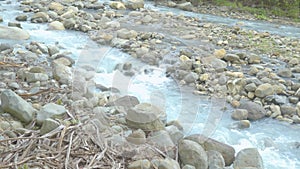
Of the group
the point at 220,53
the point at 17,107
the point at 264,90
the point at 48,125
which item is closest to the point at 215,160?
the point at 48,125

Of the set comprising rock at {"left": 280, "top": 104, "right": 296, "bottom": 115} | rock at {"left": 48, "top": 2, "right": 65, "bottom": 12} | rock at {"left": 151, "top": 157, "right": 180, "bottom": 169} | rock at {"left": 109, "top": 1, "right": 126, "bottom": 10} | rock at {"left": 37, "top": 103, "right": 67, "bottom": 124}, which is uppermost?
rock at {"left": 37, "top": 103, "right": 67, "bottom": 124}

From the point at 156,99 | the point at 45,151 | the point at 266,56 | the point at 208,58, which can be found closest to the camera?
the point at 45,151

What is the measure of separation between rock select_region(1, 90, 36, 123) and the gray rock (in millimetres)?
2586

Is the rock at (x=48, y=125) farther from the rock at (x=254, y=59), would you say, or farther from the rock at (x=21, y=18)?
the rock at (x=21, y=18)

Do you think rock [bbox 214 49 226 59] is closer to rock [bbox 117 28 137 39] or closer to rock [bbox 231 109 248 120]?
rock [bbox 117 28 137 39]

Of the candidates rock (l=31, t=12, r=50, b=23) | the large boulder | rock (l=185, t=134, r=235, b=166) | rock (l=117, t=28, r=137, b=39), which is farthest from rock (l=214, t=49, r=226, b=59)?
the large boulder

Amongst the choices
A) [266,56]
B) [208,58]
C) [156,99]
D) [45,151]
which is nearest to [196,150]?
[45,151]

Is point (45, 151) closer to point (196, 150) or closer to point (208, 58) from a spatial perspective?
point (196, 150)

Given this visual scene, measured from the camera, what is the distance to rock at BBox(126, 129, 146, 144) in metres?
3.41

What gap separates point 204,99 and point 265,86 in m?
0.88

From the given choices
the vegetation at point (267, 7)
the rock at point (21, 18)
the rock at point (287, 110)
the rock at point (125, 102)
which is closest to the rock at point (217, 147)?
A: the rock at point (125, 102)

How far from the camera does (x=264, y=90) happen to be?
5.66m

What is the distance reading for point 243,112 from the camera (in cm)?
496

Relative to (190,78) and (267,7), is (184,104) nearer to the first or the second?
(190,78)
